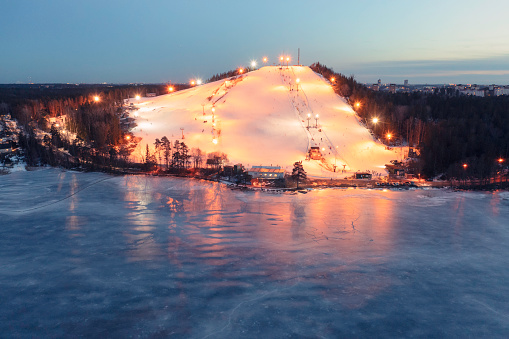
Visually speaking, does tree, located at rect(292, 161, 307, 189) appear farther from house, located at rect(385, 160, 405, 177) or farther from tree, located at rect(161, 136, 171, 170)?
tree, located at rect(161, 136, 171, 170)

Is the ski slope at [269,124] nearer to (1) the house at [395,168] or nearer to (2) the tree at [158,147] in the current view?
(1) the house at [395,168]

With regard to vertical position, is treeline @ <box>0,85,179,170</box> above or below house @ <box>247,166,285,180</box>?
above

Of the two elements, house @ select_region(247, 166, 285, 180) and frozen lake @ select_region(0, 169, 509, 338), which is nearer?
frozen lake @ select_region(0, 169, 509, 338)

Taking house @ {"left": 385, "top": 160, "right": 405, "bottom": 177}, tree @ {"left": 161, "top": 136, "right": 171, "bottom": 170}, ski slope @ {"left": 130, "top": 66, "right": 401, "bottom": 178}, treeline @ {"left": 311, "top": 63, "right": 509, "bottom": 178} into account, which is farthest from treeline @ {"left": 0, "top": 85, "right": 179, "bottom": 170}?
treeline @ {"left": 311, "top": 63, "right": 509, "bottom": 178}

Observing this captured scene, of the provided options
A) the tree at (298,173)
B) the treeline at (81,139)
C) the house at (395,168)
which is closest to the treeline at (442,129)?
the house at (395,168)

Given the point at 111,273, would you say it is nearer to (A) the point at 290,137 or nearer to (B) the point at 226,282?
(B) the point at 226,282
